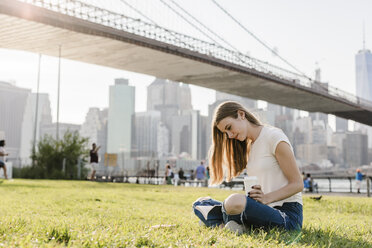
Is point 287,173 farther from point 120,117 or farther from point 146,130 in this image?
point 120,117

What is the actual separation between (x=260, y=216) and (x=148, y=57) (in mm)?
A: 25885

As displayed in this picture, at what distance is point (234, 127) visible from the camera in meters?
2.82

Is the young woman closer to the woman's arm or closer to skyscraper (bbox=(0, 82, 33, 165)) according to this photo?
the woman's arm

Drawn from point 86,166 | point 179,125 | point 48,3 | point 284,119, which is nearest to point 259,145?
point 86,166

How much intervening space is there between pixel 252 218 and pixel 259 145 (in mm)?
456

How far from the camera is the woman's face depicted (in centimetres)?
281

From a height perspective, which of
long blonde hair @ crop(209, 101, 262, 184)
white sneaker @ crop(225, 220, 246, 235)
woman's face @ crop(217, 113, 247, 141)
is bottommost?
white sneaker @ crop(225, 220, 246, 235)

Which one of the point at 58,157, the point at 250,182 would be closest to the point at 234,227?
the point at 250,182

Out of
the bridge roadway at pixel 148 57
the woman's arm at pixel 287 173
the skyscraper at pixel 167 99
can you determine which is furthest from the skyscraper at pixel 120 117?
the woman's arm at pixel 287 173

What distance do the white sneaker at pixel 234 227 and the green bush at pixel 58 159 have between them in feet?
49.4

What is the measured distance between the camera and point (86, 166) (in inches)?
758

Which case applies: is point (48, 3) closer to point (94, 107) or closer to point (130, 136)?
point (130, 136)

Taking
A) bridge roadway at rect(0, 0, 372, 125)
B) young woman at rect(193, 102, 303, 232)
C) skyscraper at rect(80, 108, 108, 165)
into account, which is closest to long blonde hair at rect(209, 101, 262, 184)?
young woman at rect(193, 102, 303, 232)

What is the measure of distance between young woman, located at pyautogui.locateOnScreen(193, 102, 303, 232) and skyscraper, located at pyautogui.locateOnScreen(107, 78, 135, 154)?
140 metres
